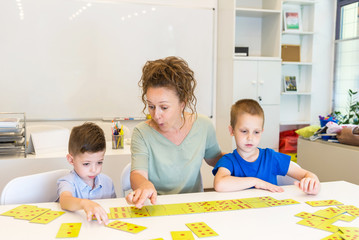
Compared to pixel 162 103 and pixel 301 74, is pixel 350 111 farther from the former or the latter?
pixel 162 103

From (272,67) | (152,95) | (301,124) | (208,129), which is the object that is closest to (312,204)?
(208,129)

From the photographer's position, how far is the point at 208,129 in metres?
1.75

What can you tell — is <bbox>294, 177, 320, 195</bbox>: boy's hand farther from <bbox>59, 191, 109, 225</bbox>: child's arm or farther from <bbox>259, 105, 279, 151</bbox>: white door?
<bbox>259, 105, 279, 151</bbox>: white door

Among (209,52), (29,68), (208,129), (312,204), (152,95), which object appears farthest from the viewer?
(209,52)

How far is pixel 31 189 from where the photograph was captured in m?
1.46

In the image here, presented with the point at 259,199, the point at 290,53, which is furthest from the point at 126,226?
the point at 290,53

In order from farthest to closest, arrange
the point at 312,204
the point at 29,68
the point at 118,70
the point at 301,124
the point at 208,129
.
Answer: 1. the point at 301,124
2. the point at 118,70
3. the point at 29,68
4. the point at 208,129
5. the point at 312,204

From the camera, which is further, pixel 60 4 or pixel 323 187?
pixel 60 4

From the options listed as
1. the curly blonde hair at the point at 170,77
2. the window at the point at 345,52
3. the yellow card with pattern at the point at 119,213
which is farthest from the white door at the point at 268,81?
the yellow card with pattern at the point at 119,213

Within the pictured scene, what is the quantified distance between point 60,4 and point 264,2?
2497 mm

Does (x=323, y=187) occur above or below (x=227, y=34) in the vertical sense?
below

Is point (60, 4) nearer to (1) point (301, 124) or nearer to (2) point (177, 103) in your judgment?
(2) point (177, 103)

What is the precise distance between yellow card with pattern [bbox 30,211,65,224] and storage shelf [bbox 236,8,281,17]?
10.9 feet

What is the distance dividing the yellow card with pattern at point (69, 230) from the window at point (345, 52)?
4.34m
